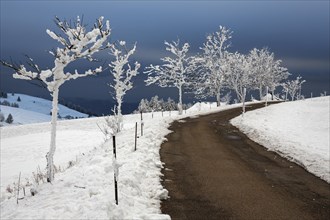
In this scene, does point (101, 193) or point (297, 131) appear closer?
point (101, 193)

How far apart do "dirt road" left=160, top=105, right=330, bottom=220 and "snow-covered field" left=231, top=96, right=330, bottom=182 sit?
883 mm

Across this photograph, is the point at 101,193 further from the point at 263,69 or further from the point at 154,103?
the point at 154,103

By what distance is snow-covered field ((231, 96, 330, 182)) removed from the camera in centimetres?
1689

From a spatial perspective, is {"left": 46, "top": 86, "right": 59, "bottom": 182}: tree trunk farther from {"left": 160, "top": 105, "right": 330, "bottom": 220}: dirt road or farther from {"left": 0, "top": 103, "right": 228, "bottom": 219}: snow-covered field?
{"left": 160, "top": 105, "right": 330, "bottom": 220}: dirt road

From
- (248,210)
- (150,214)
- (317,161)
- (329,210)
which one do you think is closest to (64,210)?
(150,214)

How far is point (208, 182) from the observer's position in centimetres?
1242

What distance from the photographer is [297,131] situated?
28578mm

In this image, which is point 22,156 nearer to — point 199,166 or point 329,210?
point 199,166

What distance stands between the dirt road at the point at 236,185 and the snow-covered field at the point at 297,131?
0.88m

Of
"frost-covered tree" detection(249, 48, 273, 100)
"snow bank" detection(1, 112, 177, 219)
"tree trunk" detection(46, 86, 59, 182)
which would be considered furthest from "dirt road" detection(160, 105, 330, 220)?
"frost-covered tree" detection(249, 48, 273, 100)

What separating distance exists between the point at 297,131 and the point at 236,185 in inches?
720

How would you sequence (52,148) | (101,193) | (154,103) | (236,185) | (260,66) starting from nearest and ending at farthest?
(101,193), (52,148), (236,185), (260,66), (154,103)

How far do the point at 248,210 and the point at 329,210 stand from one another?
2.48 metres

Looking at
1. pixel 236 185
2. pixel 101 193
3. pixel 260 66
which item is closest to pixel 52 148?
pixel 101 193
